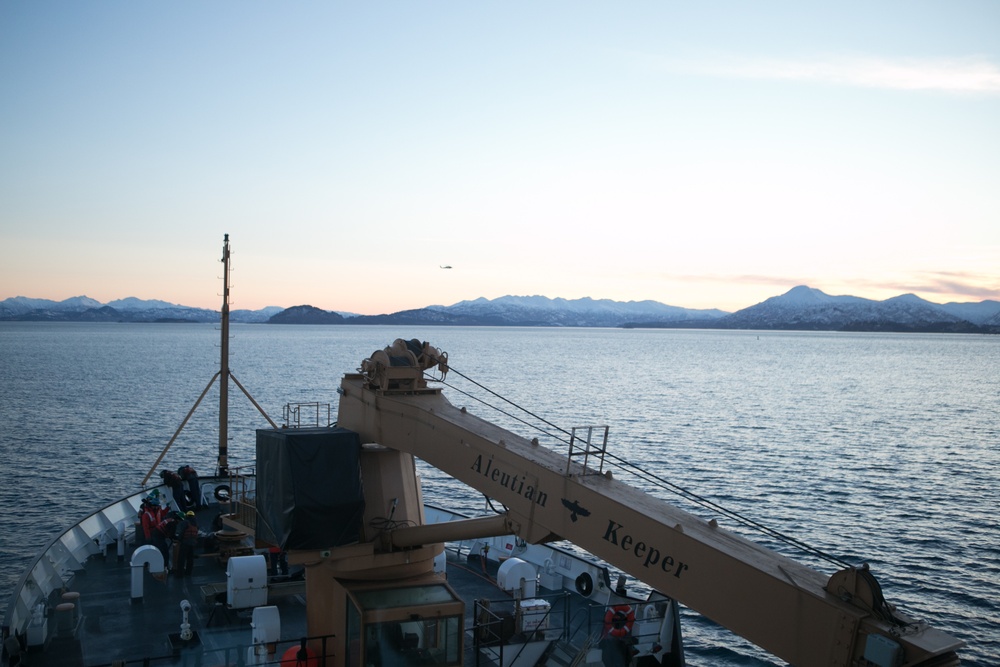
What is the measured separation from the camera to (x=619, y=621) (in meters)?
16.1

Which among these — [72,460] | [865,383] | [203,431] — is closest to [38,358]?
[203,431]

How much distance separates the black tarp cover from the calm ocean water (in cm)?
1706

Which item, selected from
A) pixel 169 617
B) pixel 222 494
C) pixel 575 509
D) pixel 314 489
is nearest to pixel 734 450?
pixel 222 494

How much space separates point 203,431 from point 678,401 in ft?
189

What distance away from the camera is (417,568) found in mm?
14930

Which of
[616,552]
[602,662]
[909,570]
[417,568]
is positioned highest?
[616,552]

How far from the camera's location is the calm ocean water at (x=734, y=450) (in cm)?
3500

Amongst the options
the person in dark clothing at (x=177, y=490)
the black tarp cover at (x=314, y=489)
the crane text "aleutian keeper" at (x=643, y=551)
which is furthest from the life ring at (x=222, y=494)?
the crane text "aleutian keeper" at (x=643, y=551)

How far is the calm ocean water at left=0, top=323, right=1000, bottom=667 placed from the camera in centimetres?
3500

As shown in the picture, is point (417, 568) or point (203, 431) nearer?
point (417, 568)

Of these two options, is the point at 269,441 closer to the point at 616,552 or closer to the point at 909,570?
the point at 616,552

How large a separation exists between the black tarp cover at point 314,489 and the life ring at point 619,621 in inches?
229

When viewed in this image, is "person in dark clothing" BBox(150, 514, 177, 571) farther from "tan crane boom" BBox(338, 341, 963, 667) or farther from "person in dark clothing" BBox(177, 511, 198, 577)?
"tan crane boom" BBox(338, 341, 963, 667)

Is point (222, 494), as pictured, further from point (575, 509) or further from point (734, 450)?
point (734, 450)
